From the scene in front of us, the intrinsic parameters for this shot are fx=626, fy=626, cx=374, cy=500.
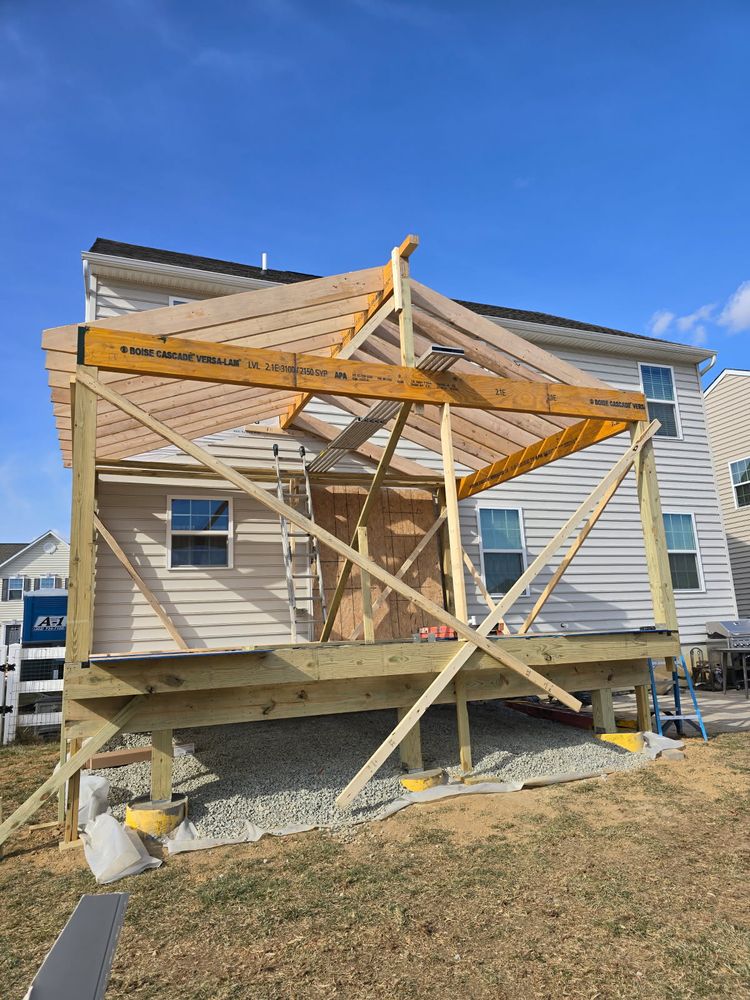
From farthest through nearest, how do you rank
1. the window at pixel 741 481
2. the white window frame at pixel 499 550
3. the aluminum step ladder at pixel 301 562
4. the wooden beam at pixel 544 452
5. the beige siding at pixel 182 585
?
1. the window at pixel 741 481
2. the white window frame at pixel 499 550
3. the aluminum step ladder at pixel 301 562
4. the beige siding at pixel 182 585
5. the wooden beam at pixel 544 452

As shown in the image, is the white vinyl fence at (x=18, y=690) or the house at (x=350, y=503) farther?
the white vinyl fence at (x=18, y=690)

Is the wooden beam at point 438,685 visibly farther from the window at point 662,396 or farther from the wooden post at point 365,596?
the window at point 662,396

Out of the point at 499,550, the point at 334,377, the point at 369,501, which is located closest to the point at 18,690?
the point at 369,501

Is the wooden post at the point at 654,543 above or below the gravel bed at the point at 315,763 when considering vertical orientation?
above

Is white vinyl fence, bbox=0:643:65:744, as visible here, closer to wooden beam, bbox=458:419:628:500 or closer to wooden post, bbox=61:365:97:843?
wooden post, bbox=61:365:97:843

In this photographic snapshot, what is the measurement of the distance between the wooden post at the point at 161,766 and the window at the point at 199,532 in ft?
13.5

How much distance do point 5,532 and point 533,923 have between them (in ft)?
150

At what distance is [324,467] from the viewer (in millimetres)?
9414

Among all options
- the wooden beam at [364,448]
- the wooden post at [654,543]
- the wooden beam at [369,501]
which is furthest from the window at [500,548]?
the wooden post at [654,543]

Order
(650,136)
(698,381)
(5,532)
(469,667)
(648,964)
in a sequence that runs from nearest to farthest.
Answer: 1. (648,964)
2. (469,667)
3. (650,136)
4. (698,381)
5. (5,532)

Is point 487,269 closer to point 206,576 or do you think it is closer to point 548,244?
point 548,244

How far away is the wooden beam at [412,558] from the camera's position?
30.8 ft

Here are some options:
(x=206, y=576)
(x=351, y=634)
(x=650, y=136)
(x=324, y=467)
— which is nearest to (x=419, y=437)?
(x=324, y=467)

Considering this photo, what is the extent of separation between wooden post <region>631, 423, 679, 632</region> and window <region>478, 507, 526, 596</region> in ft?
13.5
